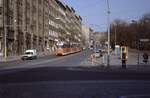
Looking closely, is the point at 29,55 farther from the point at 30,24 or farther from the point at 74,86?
the point at 74,86

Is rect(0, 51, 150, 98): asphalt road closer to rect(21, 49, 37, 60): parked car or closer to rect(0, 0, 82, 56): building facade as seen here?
rect(21, 49, 37, 60): parked car

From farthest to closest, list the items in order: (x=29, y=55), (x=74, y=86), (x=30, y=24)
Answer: (x=30, y=24)
(x=29, y=55)
(x=74, y=86)

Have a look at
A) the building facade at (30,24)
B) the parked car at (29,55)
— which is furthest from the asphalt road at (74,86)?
the building facade at (30,24)

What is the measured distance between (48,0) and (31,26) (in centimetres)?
2781

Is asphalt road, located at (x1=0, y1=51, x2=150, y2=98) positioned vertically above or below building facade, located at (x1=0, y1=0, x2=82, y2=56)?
below

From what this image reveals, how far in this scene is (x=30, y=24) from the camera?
107 meters

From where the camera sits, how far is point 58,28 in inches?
6107

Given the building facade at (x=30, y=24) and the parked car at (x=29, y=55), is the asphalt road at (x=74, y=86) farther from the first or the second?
the building facade at (x=30, y=24)

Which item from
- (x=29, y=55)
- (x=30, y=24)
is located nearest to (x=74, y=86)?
(x=29, y=55)

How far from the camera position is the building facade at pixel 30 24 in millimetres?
86875

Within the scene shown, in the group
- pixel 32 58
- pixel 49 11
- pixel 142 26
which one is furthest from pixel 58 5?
pixel 32 58

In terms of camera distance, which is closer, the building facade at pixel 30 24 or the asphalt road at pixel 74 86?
the asphalt road at pixel 74 86

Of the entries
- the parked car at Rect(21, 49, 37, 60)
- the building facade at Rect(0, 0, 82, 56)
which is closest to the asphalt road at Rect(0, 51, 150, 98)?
the parked car at Rect(21, 49, 37, 60)

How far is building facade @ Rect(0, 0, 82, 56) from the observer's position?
8688 cm
